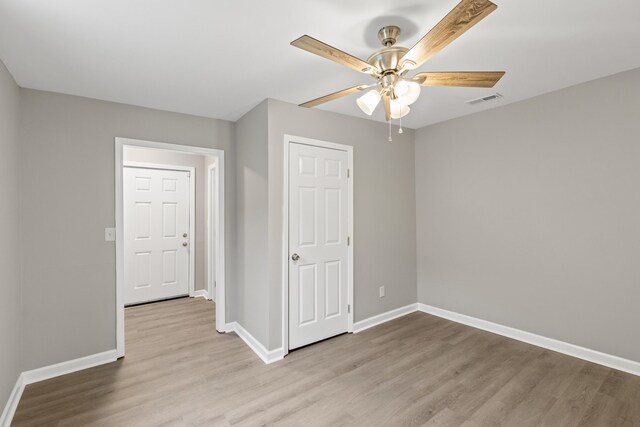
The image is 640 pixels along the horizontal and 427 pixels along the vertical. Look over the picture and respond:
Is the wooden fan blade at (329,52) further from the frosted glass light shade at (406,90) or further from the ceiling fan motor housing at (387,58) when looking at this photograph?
the frosted glass light shade at (406,90)

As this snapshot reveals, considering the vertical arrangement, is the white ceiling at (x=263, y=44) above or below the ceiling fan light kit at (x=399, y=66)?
above

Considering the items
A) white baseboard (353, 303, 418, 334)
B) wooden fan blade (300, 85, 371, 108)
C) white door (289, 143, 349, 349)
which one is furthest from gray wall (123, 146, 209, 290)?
wooden fan blade (300, 85, 371, 108)

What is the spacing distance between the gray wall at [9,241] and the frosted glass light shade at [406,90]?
8.50 feet

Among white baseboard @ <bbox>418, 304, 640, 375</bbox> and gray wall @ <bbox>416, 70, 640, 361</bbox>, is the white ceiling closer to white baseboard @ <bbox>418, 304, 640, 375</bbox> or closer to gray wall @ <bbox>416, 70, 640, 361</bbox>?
gray wall @ <bbox>416, 70, 640, 361</bbox>

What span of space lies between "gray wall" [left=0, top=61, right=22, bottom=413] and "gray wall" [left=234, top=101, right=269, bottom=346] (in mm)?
1786

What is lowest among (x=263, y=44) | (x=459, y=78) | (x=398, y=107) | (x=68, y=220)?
(x=68, y=220)

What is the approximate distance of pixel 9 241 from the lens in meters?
2.20

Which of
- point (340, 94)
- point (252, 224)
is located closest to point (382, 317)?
point (252, 224)

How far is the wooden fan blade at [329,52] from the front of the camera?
141 cm

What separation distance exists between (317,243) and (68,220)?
226cm

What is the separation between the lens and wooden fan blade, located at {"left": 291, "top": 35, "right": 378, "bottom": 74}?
4.62ft

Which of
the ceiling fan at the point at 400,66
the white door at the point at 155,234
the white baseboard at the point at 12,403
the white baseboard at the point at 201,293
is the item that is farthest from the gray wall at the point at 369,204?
the white door at the point at 155,234

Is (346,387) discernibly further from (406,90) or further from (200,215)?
(200,215)

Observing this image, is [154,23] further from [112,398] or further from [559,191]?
[559,191]
